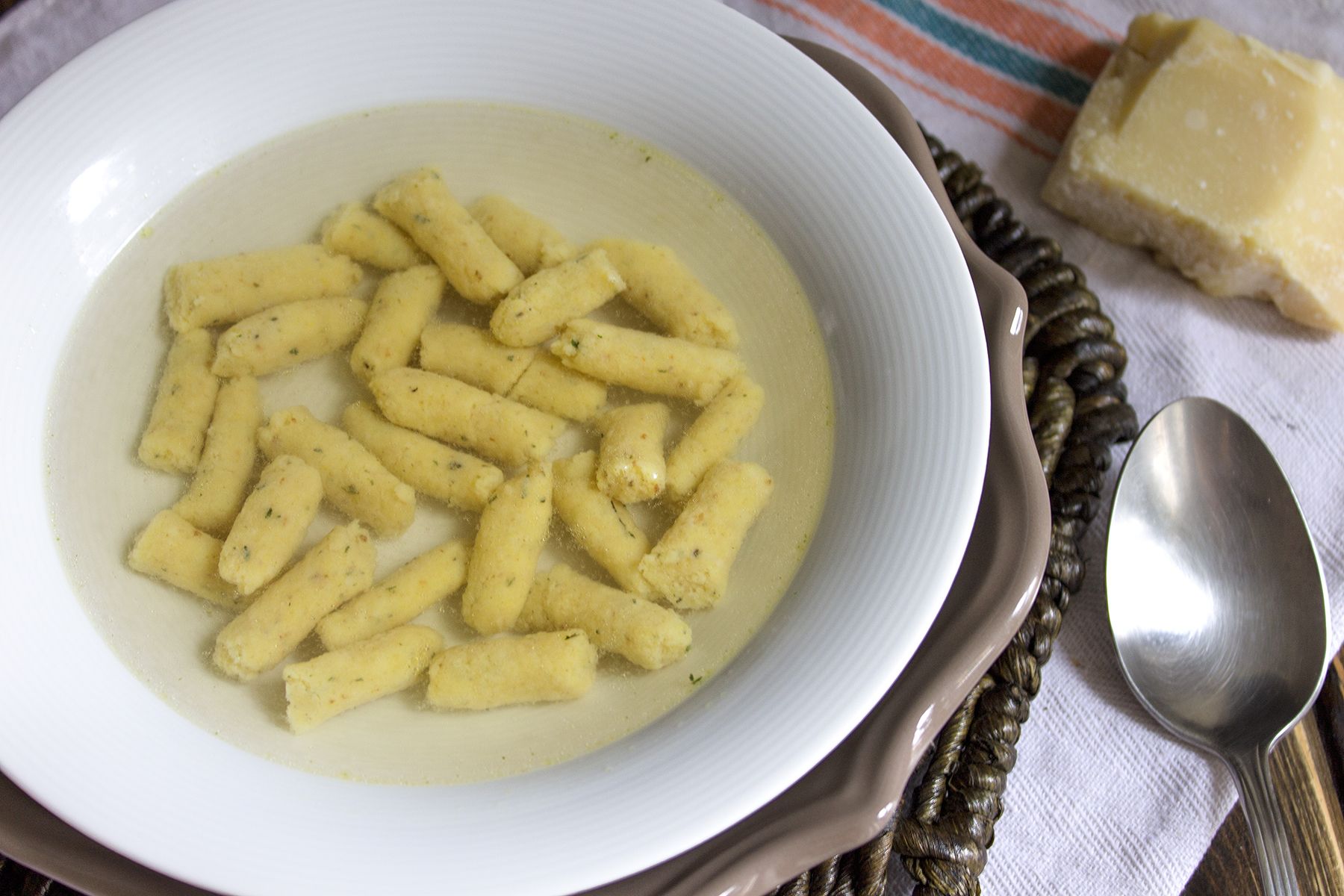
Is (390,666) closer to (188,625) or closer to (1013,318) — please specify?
(188,625)

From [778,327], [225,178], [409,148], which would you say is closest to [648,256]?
[778,327]

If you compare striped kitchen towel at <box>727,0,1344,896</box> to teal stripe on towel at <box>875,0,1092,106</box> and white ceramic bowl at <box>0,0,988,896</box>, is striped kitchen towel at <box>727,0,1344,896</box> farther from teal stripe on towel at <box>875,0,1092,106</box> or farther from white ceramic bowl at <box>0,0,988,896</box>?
white ceramic bowl at <box>0,0,988,896</box>

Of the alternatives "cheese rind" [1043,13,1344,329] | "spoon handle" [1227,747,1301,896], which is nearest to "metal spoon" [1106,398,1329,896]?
"spoon handle" [1227,747,1301,896]

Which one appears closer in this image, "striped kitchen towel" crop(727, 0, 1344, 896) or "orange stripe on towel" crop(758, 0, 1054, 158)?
"striped kitchen towel" crop(727, 0, 1344, 896)

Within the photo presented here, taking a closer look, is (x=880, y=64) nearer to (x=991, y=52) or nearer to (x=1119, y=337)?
(x=991, y=52)

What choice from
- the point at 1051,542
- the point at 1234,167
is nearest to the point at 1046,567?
the point at 1051,542

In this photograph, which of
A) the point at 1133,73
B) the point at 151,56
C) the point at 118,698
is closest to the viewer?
the point at 118,698
